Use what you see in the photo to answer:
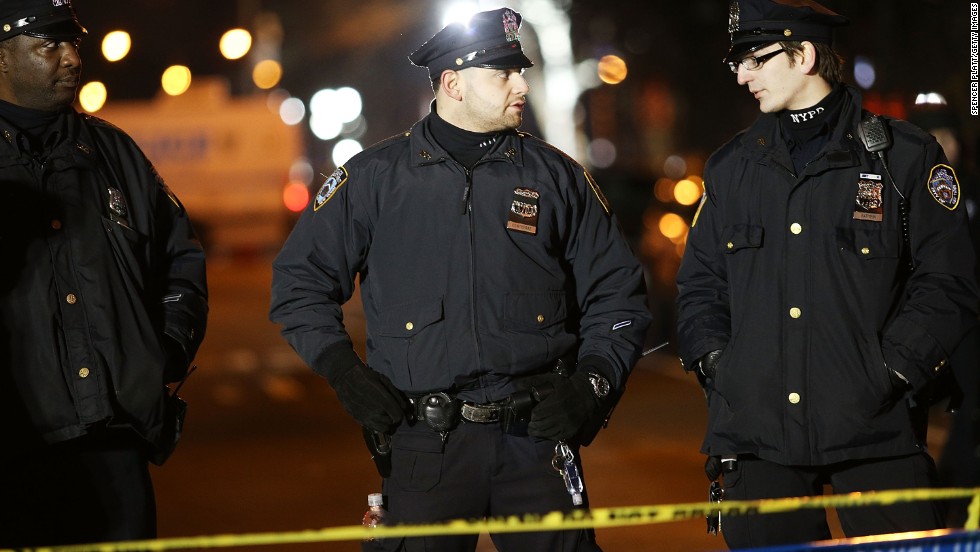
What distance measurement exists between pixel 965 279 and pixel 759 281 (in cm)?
68

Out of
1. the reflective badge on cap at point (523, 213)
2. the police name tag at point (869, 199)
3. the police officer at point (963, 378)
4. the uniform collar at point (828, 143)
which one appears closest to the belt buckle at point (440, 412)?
the reflective badge on cap at point (523, 213)

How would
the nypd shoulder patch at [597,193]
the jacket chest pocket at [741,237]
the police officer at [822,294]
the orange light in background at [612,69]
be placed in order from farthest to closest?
the orange light in background at [612,69], the nypd shoulder patch at [597,193], the jacket chest pocket at [741,237], the police officer at [822,294]

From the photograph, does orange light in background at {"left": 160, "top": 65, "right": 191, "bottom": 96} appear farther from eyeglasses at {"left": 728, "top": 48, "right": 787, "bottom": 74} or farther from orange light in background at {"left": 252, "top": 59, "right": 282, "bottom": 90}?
eyeglasses at {"left": 728, "top": 48, "right": 787, "bottom": 74}

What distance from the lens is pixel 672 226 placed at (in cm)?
1719

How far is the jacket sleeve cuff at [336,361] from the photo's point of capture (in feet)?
14.7

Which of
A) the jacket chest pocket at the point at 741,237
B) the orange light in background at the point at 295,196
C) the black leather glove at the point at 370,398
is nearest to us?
the black leather glove at the point at 370,398

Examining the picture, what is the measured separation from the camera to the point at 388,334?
180 inches

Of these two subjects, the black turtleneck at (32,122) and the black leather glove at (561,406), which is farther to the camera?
the black turtleneck at (32,122)

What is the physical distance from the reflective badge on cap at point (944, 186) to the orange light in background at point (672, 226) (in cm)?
1211

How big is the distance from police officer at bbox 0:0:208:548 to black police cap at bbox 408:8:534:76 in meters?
1.18

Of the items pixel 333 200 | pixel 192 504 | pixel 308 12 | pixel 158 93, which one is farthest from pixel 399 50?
pixel 333 200

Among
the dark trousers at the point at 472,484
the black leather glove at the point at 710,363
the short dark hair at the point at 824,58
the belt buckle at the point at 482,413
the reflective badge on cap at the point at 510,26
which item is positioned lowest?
the dark trousers at the point at 472,484

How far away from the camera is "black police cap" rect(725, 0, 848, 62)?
4711 millimetres

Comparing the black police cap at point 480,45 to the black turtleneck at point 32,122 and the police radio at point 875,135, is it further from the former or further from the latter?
the black turtleneck at point 32,122
